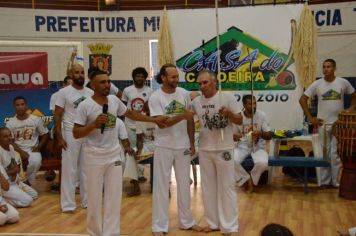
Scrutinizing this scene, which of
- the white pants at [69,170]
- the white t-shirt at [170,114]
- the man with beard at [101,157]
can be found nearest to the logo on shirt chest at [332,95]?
the white t-shirt at [170,114]

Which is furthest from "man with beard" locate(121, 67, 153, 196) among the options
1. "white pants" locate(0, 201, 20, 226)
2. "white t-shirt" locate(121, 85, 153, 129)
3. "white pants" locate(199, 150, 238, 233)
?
"white pants" locate(199, 150, 238, 233)

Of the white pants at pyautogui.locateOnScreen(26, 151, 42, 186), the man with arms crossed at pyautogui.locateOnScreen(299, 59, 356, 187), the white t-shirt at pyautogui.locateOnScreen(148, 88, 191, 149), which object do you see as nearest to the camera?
the white t-shirt at pyautogui.locateOnScreen(148, 88, 191, 149)

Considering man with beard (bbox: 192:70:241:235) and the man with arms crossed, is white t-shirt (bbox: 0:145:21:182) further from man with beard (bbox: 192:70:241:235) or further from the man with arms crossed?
the man with arms crossed

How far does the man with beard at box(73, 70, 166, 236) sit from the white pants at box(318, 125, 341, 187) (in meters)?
3.94

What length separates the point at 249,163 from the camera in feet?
24.0

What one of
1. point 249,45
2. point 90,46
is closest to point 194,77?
point 249,45

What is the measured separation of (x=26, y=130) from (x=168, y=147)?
136 inches

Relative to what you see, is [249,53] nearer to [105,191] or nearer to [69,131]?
[69,131]

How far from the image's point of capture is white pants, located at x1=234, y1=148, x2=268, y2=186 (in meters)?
7.14

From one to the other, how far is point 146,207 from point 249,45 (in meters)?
3.22

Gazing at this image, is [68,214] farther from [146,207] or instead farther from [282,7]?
[282,7]

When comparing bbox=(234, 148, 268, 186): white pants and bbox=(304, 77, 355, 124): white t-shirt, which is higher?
bbox=(304, 77, 355, 124): white t-shirt

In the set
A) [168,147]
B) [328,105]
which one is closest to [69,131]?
[168,147]

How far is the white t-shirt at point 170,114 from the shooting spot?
199 inches
